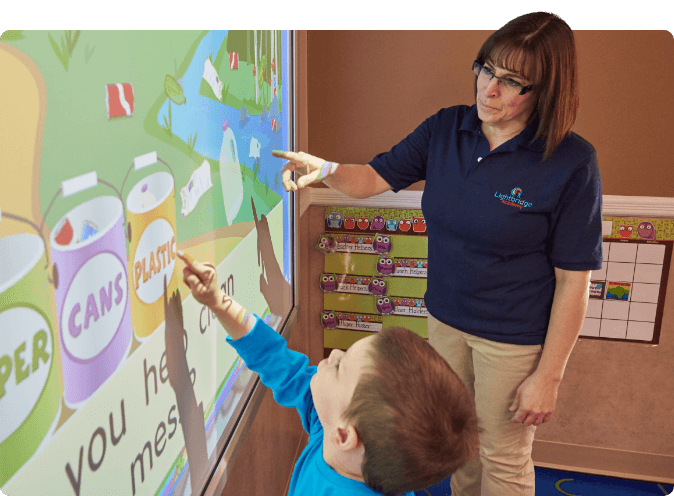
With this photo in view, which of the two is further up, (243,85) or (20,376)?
(243,85)

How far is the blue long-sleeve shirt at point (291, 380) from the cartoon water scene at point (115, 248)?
3.1 inches

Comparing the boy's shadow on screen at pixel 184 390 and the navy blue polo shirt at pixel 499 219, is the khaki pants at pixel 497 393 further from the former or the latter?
the boy's shadow on screen at pixel 184 390

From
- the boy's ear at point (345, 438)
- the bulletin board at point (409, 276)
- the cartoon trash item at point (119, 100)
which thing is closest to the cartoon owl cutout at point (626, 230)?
the bulletin board at point (409, 276)

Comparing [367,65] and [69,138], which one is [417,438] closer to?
[69,138]

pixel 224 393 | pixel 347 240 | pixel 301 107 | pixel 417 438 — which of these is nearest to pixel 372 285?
pixel 347 240

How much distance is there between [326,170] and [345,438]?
0.64 m

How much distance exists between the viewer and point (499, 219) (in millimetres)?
1079

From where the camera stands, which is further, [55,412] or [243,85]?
[243,85]

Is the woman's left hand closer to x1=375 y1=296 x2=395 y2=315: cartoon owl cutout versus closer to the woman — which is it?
the woman

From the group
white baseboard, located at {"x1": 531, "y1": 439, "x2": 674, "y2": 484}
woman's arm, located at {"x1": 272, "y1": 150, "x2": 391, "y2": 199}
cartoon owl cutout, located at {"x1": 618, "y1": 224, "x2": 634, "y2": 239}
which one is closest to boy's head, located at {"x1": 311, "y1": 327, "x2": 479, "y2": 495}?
woman's arm, located at {"x1": 272, "y1": 150, "x2": 391, "y2": 199}

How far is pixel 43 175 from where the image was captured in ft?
1.33

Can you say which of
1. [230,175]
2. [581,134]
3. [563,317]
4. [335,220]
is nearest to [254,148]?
[230,175]

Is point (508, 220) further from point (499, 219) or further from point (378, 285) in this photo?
point (378, 285)

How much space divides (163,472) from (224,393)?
0.26 metres
